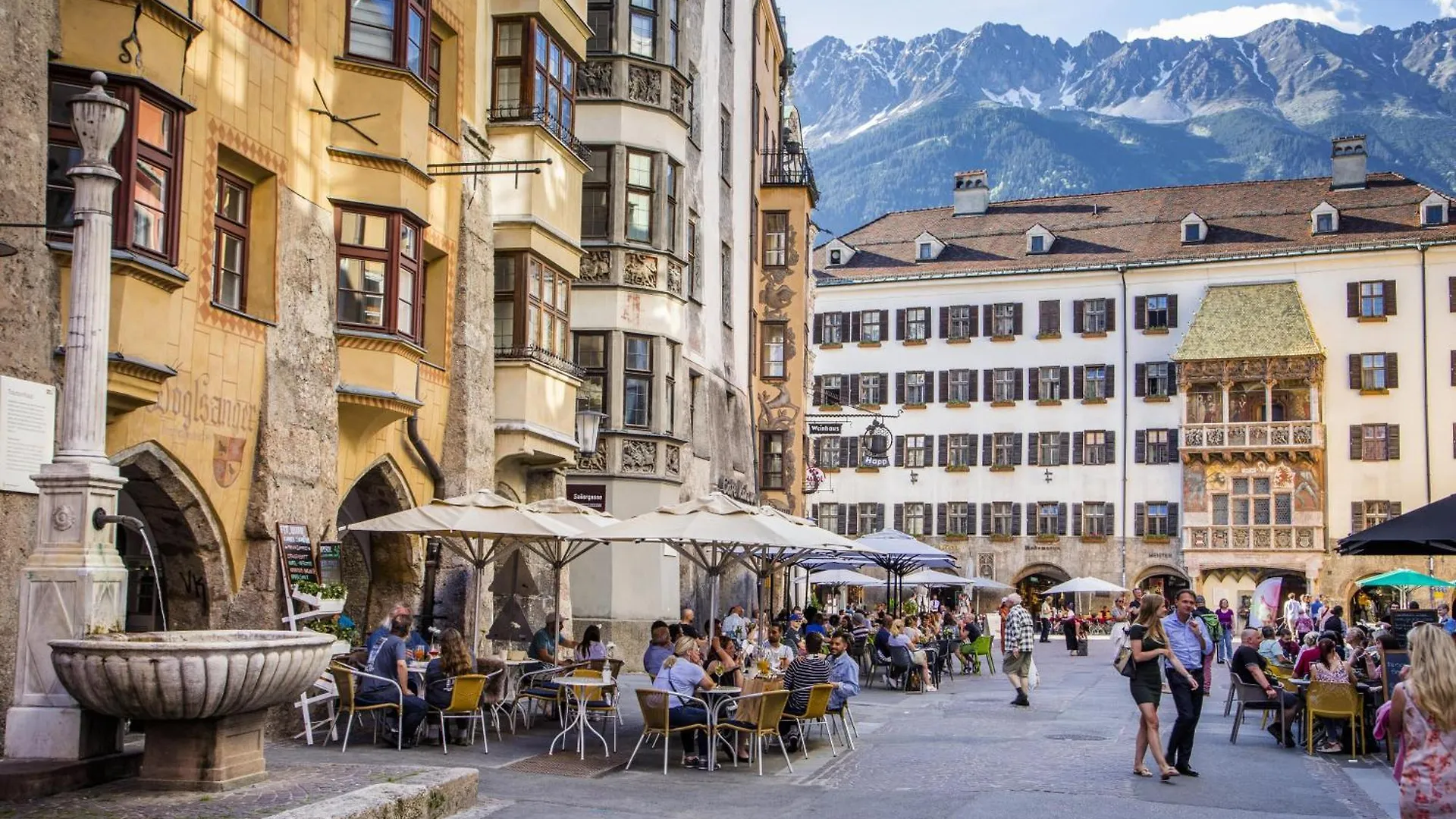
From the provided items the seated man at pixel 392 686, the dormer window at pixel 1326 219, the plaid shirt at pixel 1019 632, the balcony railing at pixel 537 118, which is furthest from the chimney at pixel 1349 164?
the seated man at pixel 392 686

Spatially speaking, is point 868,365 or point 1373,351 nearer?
point 1373,351

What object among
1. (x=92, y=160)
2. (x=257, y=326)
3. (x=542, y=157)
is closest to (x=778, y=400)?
(x=542, y=157)

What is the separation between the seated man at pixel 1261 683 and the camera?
63.2ft

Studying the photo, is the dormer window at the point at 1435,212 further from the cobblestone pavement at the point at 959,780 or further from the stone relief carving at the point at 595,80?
the cobblestone pavement at the point at 959,780

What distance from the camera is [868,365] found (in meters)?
70.2

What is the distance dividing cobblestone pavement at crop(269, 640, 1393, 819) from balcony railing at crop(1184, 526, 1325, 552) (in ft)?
142

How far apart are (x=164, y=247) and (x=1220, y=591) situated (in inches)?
2171

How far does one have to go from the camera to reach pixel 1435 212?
64.1 metres

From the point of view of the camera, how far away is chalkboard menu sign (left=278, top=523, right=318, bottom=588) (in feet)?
57.6

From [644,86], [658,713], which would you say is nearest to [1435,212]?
[644,86]

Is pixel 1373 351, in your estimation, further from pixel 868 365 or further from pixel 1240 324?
pixel 868 365

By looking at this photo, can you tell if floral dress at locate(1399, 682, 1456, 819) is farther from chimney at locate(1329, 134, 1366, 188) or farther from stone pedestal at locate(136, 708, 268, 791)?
chimney at locate(1329, 134, 1366, 188)

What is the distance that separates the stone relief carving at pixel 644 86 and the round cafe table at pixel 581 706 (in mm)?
15459

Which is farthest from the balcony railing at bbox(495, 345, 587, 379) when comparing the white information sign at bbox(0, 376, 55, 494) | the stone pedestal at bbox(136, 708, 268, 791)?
the stone pedestal at bbox(136, 708, 268, 791)
